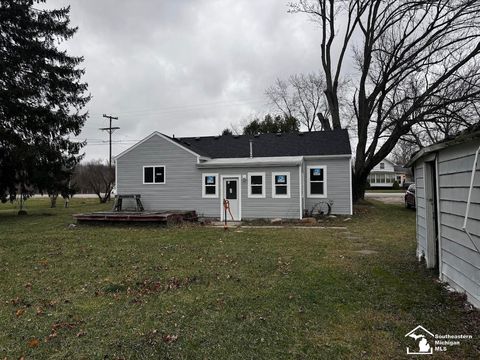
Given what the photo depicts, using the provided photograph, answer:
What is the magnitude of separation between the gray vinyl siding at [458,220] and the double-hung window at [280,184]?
9.73 meters

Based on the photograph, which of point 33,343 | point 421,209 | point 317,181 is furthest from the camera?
point 317,181

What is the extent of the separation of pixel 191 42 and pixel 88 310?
1479 cm

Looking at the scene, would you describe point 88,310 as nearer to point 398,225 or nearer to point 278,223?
point 278,223

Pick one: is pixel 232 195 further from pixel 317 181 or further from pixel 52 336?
pixel 52 336

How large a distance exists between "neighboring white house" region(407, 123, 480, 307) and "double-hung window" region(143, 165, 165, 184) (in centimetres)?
1298

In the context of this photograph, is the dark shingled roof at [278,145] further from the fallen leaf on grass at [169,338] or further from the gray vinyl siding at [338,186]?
the fallen leaf on grass at [169,338]

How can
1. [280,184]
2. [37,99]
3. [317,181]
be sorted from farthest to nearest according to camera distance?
[37,99]
[317,181]
[280,184]

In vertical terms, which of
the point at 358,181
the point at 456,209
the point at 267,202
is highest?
the point at 358,181

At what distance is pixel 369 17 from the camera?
21641 millimetres

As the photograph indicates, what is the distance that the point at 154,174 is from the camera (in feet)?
56.9

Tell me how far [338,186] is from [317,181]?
3.47ft

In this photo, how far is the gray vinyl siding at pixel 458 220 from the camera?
422cm

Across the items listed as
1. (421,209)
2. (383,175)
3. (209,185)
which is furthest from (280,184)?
(383,175)

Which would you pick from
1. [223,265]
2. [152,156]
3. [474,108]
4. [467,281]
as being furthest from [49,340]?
[474,108]
